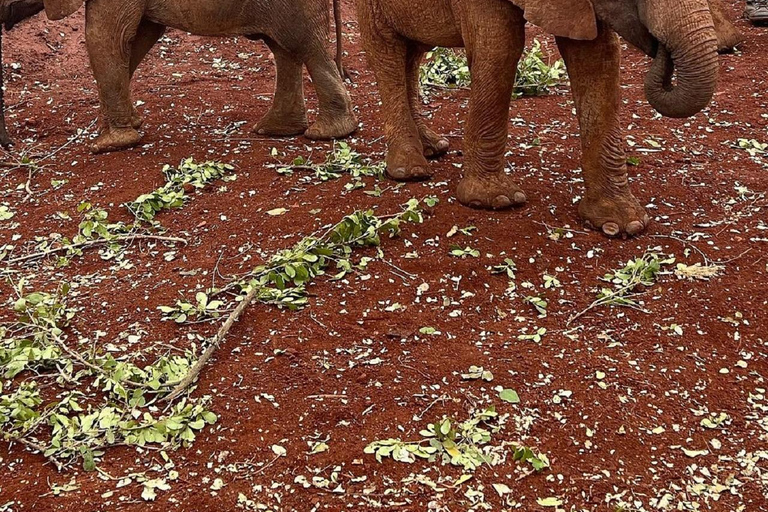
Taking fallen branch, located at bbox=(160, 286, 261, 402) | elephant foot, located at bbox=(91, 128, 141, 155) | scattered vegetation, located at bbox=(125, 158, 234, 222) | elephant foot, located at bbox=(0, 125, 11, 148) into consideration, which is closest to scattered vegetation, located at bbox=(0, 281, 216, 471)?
fallen branch, located at bbox=(160, 286, 261, 402)

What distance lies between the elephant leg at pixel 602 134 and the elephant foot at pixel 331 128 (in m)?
2.33

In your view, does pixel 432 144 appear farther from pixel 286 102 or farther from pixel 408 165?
pixel 286 102

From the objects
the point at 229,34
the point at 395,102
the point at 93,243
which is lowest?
the point at 93,243

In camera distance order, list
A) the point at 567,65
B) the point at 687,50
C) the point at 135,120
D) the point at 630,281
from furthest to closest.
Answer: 1. the point at 135,120
2. the point at 567,65
3. the point at 630,281
4. the point at 687,50

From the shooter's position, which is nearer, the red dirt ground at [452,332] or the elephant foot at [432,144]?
the red dirt ground at [452,332]

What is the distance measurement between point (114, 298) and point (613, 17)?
2.93m

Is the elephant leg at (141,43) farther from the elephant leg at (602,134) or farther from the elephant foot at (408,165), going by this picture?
the elephant leg at (602,134)

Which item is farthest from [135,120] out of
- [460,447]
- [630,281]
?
[460,447]

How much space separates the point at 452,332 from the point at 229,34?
3505 millimetres

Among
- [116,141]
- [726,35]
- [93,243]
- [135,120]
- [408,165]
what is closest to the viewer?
[93,243]

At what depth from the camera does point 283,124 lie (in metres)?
6.93

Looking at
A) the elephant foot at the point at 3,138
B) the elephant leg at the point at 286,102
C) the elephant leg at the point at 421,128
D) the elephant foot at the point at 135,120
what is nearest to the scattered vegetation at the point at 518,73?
the elephant leg at the point at 421,128

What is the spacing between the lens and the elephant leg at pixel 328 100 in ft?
21.8

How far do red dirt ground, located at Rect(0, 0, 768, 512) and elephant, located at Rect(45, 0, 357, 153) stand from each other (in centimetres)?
28
